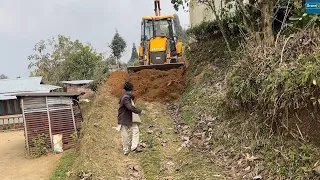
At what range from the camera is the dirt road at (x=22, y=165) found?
12583mm

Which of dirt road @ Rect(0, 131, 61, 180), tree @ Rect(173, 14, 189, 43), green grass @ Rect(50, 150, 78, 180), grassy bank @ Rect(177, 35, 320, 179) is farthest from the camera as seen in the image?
tree @ Rect(173, 14, 189, 43)

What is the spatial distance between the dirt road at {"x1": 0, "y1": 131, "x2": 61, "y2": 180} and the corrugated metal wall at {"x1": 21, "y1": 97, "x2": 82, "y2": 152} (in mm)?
950

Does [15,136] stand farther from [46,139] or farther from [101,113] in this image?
[101,113]

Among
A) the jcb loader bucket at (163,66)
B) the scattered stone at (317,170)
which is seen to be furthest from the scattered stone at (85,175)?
the jcb loader bucket at (163,66)

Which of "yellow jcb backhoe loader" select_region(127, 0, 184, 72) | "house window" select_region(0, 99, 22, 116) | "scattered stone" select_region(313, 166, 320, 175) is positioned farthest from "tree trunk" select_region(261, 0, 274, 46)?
"house window" select_region(0, 99, 22, 116)

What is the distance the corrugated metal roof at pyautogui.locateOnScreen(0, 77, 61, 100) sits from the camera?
88.6ft

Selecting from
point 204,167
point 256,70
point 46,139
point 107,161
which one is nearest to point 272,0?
point 256,70

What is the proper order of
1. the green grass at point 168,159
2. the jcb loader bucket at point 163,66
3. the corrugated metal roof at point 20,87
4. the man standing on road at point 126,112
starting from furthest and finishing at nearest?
the corrugated metal roof at point 20,87 → the jcb loader bucket at point 163,66 → the man standing on road at point 126,112 → the green grass at point 168,159

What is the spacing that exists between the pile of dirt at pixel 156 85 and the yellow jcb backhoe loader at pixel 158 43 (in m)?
0.77

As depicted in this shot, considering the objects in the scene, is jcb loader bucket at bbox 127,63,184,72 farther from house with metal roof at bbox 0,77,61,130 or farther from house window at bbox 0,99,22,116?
house window at bbox 0,99,22,116

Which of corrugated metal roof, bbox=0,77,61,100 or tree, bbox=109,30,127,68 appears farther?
tree, bbox=109,30,127,68

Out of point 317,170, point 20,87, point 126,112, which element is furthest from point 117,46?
point 317,170

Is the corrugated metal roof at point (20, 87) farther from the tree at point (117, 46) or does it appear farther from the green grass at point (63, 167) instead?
the tree at point (117, 46)

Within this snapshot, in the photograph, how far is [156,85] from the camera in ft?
46.4
